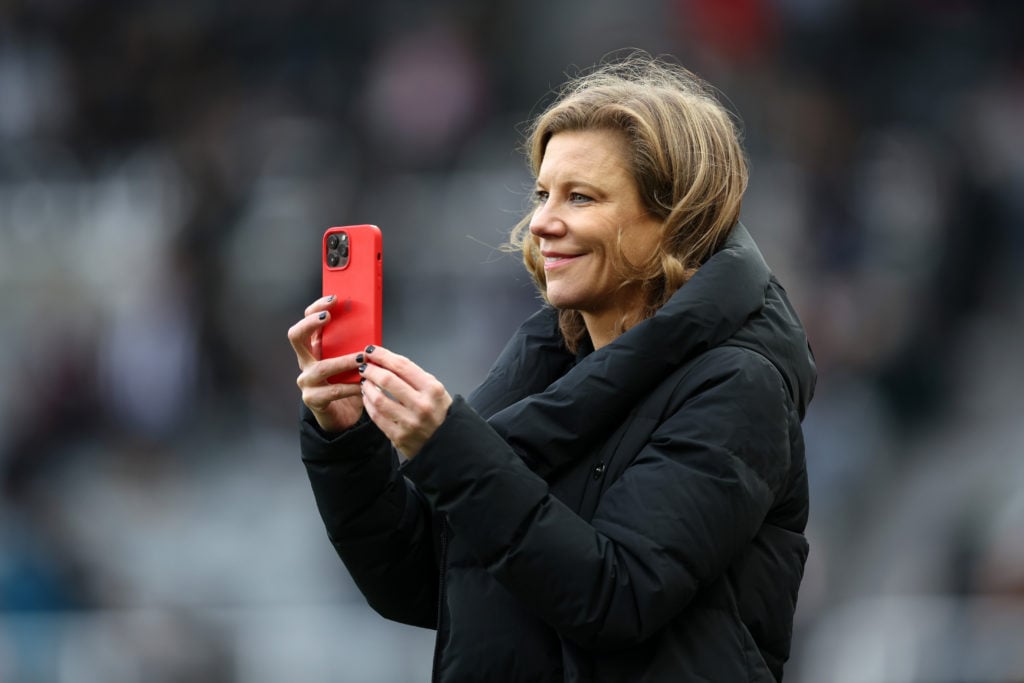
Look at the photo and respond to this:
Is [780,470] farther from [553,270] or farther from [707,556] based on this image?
[553,270]

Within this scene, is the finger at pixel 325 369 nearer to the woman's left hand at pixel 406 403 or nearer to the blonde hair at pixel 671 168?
the woman's left hand at pixel 406 403

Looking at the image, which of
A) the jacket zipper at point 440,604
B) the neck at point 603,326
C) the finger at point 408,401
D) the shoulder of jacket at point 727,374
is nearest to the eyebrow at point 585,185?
the neck at point 603,326

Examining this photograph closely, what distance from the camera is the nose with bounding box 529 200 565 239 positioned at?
1.92 metres

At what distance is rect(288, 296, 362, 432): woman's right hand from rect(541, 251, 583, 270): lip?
303 mm

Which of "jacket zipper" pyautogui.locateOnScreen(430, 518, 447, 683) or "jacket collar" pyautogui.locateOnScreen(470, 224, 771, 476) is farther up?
"jacket collar" pyautogui.locateOnScreen(470, 224, 771, 476)

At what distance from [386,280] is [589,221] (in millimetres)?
3822

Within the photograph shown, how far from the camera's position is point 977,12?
5637mm

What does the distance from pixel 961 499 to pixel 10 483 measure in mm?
3642

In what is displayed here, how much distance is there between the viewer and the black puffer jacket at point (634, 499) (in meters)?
1.67

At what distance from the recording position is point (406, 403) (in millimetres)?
1708

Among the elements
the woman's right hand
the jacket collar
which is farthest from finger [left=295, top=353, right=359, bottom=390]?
the jacket collar

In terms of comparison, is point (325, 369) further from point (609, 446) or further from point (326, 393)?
point (609, 446)

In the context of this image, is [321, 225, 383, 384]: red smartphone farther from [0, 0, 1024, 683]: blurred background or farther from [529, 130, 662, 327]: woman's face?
[0, 0, 1024, 683]: blurred background

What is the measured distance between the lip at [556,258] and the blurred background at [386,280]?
8.53ft
